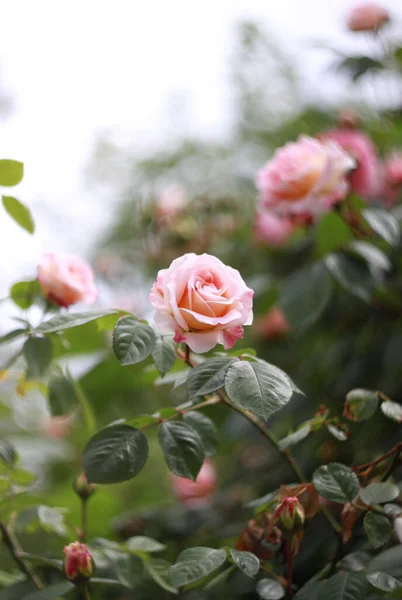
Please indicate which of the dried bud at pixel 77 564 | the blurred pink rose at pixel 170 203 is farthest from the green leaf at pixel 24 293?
the blurred pink rose at pixel 170 203

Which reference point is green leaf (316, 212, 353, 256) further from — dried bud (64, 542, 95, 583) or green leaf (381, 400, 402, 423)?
dried bud (64, 542, 95, 583)

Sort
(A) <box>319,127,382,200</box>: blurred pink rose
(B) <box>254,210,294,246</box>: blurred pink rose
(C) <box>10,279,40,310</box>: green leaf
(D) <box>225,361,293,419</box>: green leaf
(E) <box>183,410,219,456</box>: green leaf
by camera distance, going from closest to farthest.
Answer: (D) <box>225,361,293,419</box>: green leaf < (E) <box>183,410,219,456</box>: green leaf < (C) <box>10,279,40,310</box>: green leaf < (A) <box>319,127,382,200</box>: blurred pink rose < (B) <box>254,210,294,246</box>: blurred pink rose

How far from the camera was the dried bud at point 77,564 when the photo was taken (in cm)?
45

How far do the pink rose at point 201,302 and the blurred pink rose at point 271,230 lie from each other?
0.63 m

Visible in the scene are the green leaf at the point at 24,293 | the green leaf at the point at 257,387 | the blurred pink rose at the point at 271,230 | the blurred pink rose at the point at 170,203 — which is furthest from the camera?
the blurred pink rose at the point at 170,203

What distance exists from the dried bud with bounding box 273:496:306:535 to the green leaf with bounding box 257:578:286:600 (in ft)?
0.20

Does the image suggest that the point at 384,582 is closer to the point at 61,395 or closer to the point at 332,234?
the point at 61,395

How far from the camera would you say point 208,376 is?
0.39 m

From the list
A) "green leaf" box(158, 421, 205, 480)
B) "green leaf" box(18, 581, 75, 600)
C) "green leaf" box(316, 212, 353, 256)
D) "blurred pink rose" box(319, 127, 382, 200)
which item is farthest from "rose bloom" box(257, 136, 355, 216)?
"green leaf" box(18, 581, 75, 600)

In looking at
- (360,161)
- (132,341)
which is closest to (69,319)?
(132,341)

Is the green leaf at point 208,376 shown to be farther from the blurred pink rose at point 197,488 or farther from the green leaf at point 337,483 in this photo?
the blurred pink rose at point 197,488

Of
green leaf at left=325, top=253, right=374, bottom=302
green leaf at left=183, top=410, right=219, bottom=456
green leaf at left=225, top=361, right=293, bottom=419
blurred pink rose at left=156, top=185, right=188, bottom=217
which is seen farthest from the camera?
blurred pink rose at left=156, top=185, right=188, bottom=217

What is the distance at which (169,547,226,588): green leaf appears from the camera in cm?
36

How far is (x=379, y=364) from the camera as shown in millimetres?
806
